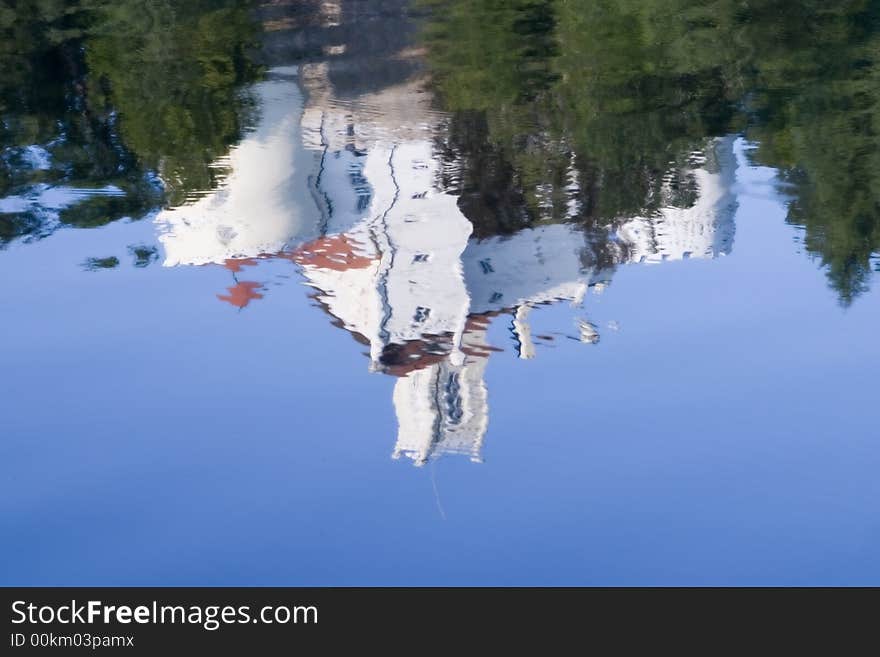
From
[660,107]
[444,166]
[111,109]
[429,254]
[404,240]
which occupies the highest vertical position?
[111,109]

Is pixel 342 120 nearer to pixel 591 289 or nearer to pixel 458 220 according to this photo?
pixel 458 220

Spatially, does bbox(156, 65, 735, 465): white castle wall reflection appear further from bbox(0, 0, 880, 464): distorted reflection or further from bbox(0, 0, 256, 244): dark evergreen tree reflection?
bbox(0, 0, 256, 244): dark evergreen tree reflection

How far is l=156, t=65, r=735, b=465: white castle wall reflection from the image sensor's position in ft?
33.8

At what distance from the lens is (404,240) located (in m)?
11.6

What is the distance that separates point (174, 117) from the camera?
12.2 metres

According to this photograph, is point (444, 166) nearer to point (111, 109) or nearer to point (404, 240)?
point (404, 240)

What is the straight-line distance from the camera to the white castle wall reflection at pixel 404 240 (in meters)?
10.3

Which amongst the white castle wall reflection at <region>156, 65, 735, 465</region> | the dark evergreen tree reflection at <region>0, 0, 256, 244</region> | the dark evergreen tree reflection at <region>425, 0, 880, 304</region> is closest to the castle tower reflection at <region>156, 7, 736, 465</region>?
the white castle wall reflection at <region>156, 65, 735, 465</region>

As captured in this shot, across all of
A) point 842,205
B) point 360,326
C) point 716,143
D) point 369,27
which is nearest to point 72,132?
point 360,326

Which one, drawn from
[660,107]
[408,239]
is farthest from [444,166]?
[660,107]

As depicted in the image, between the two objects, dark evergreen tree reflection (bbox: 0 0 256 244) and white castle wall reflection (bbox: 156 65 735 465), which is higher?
dark evergreen tree reflection (bbox: 0 0 256 244)

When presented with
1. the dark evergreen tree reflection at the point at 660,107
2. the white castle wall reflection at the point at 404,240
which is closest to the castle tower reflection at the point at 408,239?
the white castle wall reflection at the point at 404,240

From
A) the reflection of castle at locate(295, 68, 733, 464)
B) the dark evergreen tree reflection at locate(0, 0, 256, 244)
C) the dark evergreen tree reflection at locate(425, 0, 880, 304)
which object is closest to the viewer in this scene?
the reflection of castle at locate(295, 68, 733, 464)

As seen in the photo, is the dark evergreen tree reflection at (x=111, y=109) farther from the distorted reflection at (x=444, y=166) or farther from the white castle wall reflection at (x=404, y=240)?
the white castle wall reflection at (x=404, y=240)
